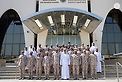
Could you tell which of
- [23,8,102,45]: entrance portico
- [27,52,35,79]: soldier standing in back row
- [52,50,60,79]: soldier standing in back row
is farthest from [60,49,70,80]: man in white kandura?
[23,8,102,45]: entrance portico

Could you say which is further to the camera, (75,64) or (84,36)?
(84,36)

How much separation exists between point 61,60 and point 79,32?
36.3 ft

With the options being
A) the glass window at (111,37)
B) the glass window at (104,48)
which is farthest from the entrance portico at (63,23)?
the glass window at (111,37)

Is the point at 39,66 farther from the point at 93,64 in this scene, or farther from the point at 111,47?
the point at 111,47

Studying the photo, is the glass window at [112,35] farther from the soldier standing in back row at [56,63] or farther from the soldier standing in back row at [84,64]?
the soldier standing in back row at [56,63]

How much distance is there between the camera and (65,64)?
12.7 metres

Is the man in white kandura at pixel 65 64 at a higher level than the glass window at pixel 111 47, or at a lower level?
lower

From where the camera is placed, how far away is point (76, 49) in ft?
43.1

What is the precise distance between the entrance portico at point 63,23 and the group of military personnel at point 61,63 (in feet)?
17.7

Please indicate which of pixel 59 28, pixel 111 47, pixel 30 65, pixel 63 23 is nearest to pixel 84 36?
pixel 59 28

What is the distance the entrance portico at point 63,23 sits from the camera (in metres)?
18.1

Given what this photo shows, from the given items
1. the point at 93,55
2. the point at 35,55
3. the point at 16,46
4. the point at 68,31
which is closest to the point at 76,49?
the point at 93,55

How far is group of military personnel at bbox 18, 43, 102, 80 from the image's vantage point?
12.6m

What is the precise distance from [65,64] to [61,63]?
203 mm
